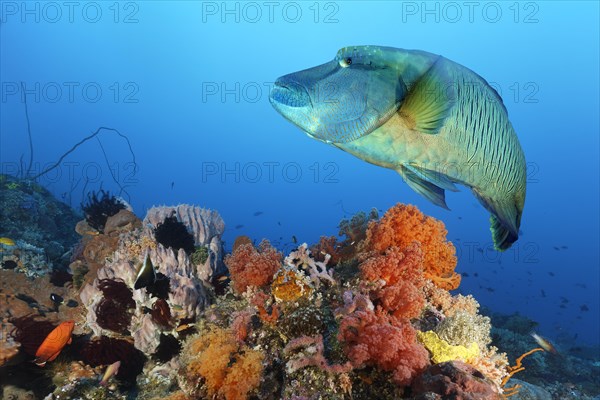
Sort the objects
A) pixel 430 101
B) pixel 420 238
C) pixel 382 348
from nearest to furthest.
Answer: pixel 430 101, pixel 382 348, pixel 420 238

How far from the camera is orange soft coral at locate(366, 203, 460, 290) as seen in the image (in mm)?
4688

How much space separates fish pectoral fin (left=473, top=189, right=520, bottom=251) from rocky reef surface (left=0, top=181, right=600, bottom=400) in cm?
194

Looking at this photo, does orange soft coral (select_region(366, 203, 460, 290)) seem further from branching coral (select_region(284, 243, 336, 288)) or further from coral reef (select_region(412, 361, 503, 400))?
coral reef (select_region(412, 361, 503, 400))

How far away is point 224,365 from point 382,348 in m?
1.61

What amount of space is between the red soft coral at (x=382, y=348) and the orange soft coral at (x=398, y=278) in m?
0.47

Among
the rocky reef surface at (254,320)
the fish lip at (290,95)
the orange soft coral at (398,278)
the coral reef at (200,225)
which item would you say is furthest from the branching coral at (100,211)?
the fish lip at (290,95)

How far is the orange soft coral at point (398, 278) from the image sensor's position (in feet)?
12.8

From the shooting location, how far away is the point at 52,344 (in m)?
4.80

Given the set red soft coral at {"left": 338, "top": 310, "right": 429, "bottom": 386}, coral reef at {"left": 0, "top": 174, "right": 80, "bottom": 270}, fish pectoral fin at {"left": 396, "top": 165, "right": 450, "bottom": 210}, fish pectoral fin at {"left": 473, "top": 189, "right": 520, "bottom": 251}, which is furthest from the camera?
coral reef at {"left": 0, "top": 174, "right": 80, "bottom": 270}

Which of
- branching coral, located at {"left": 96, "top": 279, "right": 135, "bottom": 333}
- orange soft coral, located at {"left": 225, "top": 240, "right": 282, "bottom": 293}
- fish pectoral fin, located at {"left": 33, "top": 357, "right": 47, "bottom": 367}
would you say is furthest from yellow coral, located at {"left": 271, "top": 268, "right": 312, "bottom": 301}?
fish pectoral fin, located at {"left": 33, "top": 357, "right": 47, "bottom": 367}

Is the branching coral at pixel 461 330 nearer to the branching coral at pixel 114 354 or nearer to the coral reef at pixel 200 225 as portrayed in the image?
the coral reef at pixel 200 225

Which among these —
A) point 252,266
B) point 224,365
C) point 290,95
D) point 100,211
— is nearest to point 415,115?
point 290,95

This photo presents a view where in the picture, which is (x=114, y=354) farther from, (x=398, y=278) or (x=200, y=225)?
(x=398, y=278)

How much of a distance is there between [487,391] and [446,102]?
8.60ft
